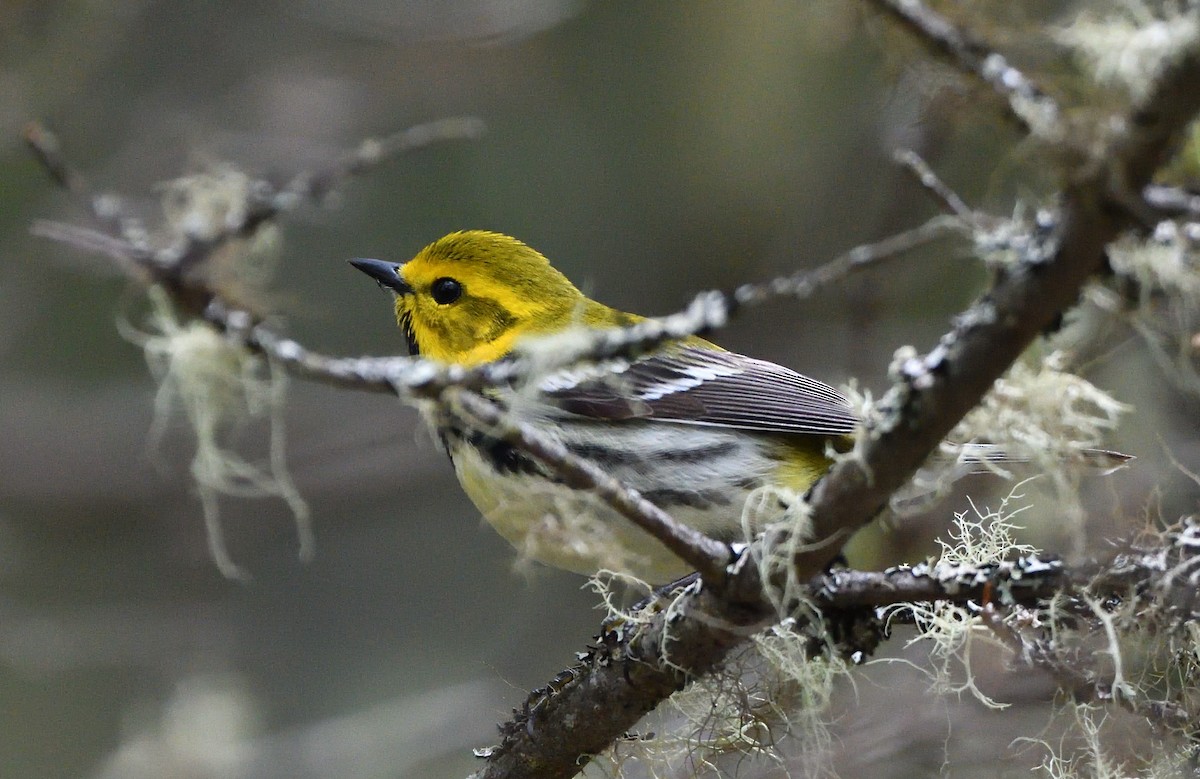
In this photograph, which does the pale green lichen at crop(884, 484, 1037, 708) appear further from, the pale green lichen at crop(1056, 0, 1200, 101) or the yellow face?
the yellow face

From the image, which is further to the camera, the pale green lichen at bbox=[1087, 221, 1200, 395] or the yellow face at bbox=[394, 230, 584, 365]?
the yellow face at bbox=[394, 230, 584, 365]

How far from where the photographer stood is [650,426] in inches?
122

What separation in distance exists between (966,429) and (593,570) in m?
1.15

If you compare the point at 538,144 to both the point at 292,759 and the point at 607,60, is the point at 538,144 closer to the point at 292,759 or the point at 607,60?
the point at 607,60

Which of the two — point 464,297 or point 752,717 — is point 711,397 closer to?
point 464,297

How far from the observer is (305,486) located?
17.4ft

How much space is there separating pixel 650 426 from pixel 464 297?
2.84 feet

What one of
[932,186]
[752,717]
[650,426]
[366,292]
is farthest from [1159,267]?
[366,292]

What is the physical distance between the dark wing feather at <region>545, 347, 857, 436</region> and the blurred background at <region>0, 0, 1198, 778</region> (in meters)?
1.11

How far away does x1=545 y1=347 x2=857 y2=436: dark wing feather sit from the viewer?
2955mm

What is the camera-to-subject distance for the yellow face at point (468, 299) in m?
3.67

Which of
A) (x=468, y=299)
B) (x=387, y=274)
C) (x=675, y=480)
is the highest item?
(x=387, y=274)

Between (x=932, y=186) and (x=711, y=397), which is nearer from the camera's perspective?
(x=932, y=186)

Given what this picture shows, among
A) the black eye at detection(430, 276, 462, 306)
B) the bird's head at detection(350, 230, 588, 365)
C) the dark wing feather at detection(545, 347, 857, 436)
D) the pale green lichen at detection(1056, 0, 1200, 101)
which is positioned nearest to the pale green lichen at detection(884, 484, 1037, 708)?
the dark wing feather at detection(545, 347, 857, 436)
